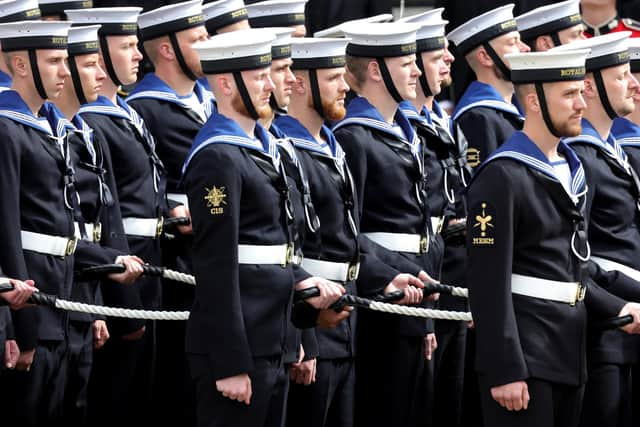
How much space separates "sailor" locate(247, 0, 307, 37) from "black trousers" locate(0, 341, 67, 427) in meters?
2.11

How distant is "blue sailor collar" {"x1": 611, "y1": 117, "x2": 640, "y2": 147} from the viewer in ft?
26.4

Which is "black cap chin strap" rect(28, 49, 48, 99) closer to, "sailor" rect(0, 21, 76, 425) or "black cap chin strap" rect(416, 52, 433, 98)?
"sailor" rect(0, 21, 76, 425)

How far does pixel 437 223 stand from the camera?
8.17 metres

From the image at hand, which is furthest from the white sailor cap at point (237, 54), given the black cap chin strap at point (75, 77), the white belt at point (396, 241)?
the white belt at point (396, 241)

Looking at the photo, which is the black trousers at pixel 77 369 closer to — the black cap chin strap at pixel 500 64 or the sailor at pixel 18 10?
the sailor at pixel 18 10

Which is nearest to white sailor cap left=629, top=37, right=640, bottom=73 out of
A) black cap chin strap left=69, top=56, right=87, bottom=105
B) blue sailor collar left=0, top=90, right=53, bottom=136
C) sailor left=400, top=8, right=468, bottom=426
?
sailor left=400, top=8, right=468, bottom=426

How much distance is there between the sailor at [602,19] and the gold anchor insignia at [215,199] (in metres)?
4.59

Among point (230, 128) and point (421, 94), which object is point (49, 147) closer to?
point (230, 128)

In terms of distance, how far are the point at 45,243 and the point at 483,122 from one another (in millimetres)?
2329

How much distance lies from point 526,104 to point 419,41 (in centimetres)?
161

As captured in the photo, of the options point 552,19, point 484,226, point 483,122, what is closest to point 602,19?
point 552,19

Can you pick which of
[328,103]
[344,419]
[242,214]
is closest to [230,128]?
[242,214]

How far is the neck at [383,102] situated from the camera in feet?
26.1

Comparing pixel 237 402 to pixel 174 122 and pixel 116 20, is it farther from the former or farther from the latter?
pixel 116 20
